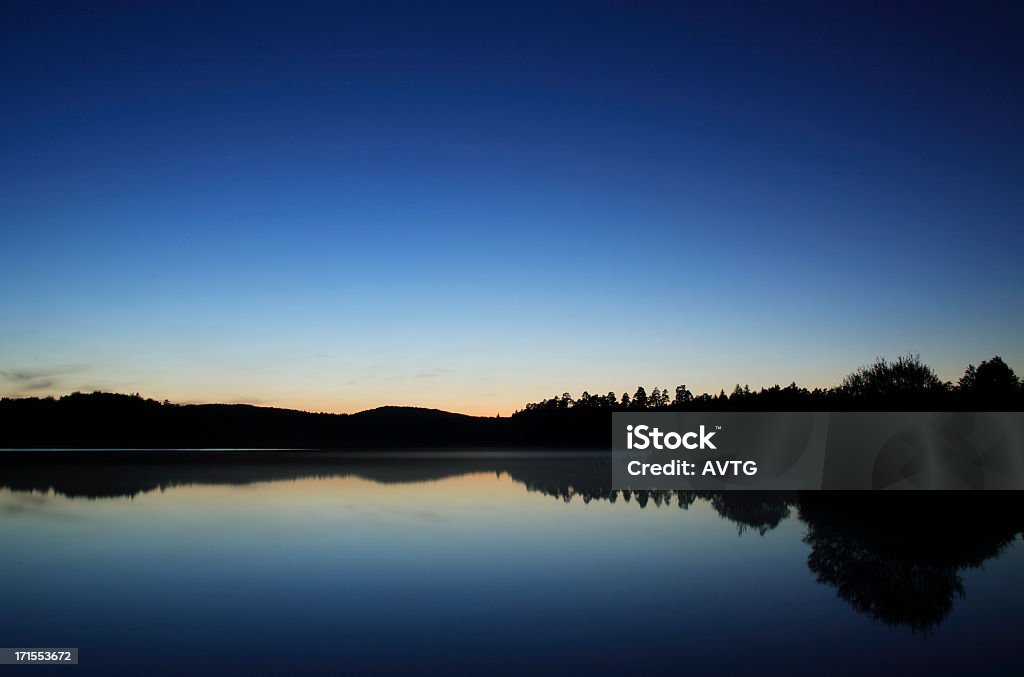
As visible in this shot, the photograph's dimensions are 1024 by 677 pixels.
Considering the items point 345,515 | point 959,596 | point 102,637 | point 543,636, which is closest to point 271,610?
point 102,637

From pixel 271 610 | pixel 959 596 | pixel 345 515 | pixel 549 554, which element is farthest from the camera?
pixel 345 515

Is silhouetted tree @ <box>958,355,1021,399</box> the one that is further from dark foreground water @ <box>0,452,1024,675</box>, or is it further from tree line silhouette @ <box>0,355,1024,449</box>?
dark foreground water @ <box>0,452,1024,675</box>

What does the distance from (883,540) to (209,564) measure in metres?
19.6

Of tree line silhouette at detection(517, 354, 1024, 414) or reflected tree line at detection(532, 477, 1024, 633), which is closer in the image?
reflected tree line at detection(532, 477, 1024, 633)

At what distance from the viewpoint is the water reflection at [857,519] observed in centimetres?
1536

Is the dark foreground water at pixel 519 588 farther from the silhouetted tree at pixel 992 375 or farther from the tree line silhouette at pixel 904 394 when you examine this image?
the silhouetted tree at pixel 992 375

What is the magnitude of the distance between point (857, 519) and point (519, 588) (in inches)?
685

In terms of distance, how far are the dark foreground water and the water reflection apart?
13 centimetres

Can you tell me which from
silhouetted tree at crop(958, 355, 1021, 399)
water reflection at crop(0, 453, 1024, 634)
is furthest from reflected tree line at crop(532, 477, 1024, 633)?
silhouetted tree at crop(958, 355, 1021, 399)

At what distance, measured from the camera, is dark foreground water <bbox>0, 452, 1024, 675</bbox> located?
433 inches

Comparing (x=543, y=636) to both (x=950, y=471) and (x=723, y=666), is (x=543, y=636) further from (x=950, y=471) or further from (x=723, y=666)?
(x=950, y=471)

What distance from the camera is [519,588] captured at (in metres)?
15.8

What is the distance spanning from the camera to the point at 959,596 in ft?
49.1

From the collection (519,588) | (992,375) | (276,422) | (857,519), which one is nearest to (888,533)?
(857,519)
